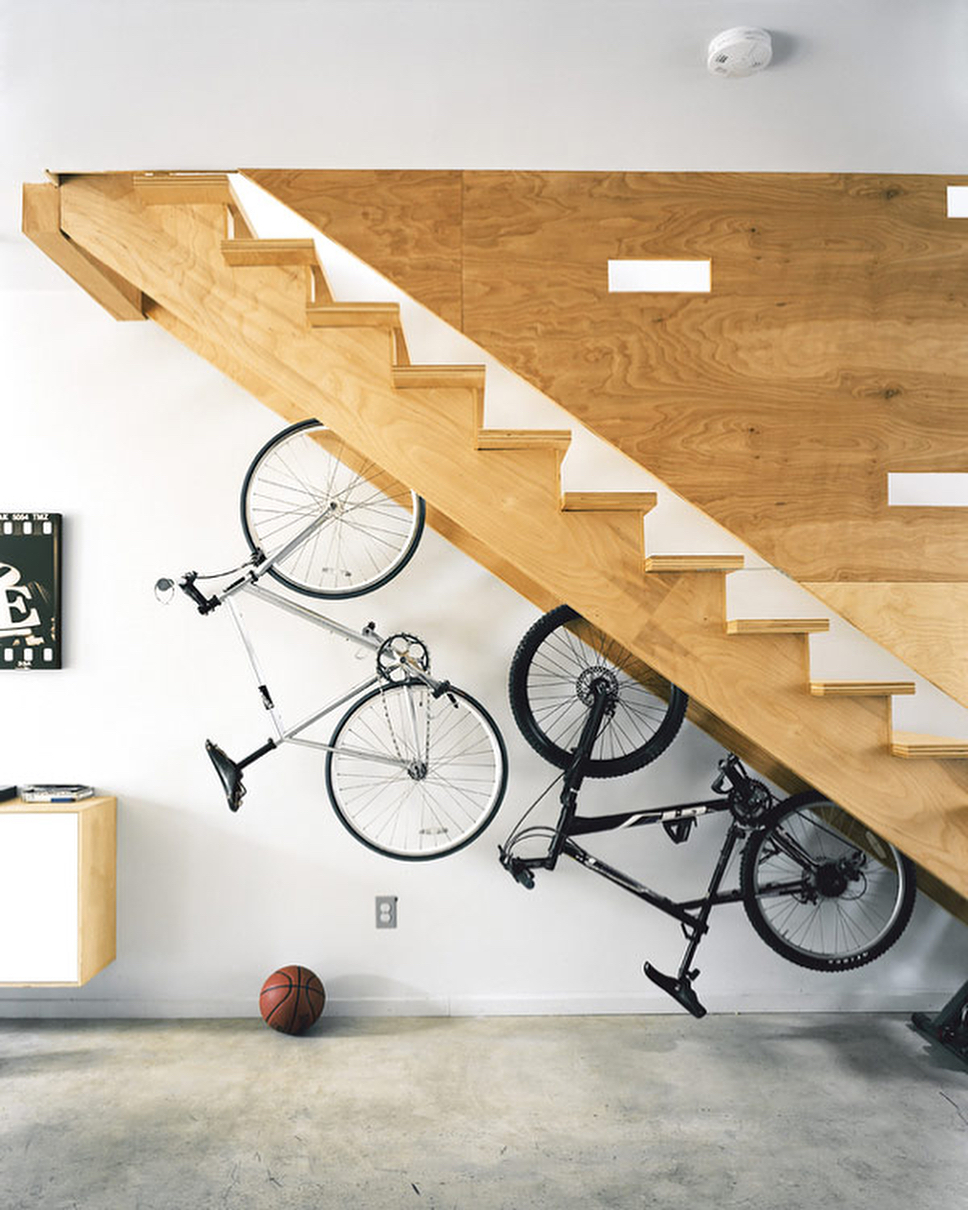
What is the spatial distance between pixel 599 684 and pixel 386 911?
1244 mm

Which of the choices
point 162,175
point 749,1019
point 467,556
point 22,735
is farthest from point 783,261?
point 22,735

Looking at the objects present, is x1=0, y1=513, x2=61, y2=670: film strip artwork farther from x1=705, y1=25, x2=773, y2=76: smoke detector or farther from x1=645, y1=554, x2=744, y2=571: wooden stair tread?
x1=705, y1=25, x2=773, y2=76: smoke detector

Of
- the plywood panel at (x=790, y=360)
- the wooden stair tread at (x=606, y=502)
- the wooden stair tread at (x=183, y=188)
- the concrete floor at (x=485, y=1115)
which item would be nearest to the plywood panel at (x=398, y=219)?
the plywood panel at (x=790, y=360)

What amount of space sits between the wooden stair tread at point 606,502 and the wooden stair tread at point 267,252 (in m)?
1.05

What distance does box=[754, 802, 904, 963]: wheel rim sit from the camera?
359 cm

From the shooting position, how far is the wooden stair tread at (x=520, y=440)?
2.70 meters

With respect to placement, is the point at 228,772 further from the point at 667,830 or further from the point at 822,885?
the point at 822,885

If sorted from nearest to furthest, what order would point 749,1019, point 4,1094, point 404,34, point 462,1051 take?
→ point 404,34, point 4,1094, point 462,1051, point 749,1019

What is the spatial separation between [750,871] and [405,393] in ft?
6.69

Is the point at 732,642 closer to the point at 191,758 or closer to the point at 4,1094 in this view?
the point at 191,758

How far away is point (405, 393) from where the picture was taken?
2.75 m

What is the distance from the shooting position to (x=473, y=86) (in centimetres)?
281

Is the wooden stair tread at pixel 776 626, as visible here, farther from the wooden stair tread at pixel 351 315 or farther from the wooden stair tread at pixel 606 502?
the wooden stair tread at pixel 351 315

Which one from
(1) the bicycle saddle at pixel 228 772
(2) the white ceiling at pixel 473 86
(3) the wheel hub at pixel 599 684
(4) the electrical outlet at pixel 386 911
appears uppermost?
(2) the white ceiling at pixel 473 86
